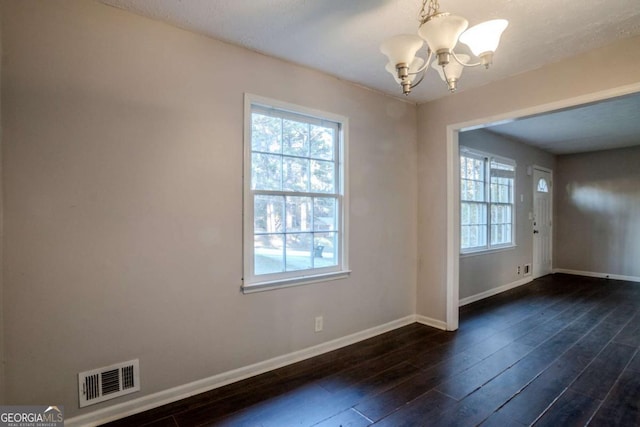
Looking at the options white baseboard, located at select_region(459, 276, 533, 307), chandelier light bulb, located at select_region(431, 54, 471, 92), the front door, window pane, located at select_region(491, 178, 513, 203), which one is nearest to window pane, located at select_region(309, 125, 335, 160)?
chandelier light bulb, located at select_region(431, 54, 471, 92)

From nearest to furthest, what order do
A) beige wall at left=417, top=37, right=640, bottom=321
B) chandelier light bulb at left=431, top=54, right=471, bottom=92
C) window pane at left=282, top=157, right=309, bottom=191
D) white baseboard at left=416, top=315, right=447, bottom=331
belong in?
chandelier light bulb at left=431, top=54, right=471, bottom=92
beige wall at left=417, top=37, right=640, bottom=321
window pane at left=282, top=157, right=309, bottom=191
white baseboard at left=416, top=315, right=447, bottom=331

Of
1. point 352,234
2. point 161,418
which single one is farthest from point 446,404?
point 161,418

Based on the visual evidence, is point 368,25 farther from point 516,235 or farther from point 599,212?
point 599,212

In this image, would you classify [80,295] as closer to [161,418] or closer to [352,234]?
[161,418]

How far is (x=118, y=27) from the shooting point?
1876 millimetres

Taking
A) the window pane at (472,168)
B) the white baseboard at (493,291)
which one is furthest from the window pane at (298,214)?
the white baseboard at (493,291)

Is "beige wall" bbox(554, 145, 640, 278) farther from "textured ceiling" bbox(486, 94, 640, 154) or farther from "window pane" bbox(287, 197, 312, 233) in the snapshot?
"window pane" bbox(287, 197, 312, 233)

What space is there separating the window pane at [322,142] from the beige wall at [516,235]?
2.24 metres

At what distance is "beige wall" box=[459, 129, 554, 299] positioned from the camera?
4.36m

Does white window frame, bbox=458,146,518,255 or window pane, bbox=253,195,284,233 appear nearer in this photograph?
window pane, bbox=253,195,284,233

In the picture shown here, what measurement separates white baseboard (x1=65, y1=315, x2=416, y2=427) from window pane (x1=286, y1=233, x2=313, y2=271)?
725 mm

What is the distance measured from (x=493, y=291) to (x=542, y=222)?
2.46m

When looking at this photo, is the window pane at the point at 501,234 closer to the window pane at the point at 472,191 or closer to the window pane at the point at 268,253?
the window pane at the point at 472,191

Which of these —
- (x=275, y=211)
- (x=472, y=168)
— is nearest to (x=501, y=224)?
(x=472, y=168)
